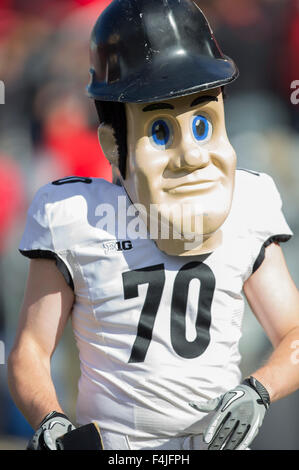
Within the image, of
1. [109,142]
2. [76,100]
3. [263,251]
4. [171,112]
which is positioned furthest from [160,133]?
[76,100]

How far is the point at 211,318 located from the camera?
1.81 meters

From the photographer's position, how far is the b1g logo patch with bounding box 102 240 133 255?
5.84 feet

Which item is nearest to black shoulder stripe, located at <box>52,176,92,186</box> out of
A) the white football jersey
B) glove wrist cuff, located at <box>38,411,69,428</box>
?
the white football jersey

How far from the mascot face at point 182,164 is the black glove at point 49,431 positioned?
51cm

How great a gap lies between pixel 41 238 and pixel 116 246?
190 millimetres

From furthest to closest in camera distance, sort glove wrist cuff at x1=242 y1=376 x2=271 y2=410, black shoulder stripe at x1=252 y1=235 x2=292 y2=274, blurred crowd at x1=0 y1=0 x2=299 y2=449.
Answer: blurred crowd at x1=0 y1=0 x2=299 y2=449 < black shoulder stripe at x1=252 y1=235 x2=292 y2=274 < glove wrist cuff at x1=242 y1=376 x2=271 y2=410

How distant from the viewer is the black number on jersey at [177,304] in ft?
5.76

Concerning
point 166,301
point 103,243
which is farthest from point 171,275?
point 103,243

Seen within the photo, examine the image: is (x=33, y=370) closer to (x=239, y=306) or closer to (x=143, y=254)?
(x=143, y=254)

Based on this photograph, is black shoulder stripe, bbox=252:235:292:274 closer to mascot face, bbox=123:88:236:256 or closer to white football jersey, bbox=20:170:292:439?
white football jersey, bbox=20:170:292:439

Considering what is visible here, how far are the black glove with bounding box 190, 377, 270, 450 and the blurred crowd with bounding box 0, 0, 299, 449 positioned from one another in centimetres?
176

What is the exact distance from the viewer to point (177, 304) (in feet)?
5.85

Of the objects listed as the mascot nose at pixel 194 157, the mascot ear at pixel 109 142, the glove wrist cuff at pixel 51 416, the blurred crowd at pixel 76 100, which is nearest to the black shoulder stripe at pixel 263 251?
the mascot nose at pixel 194 157
